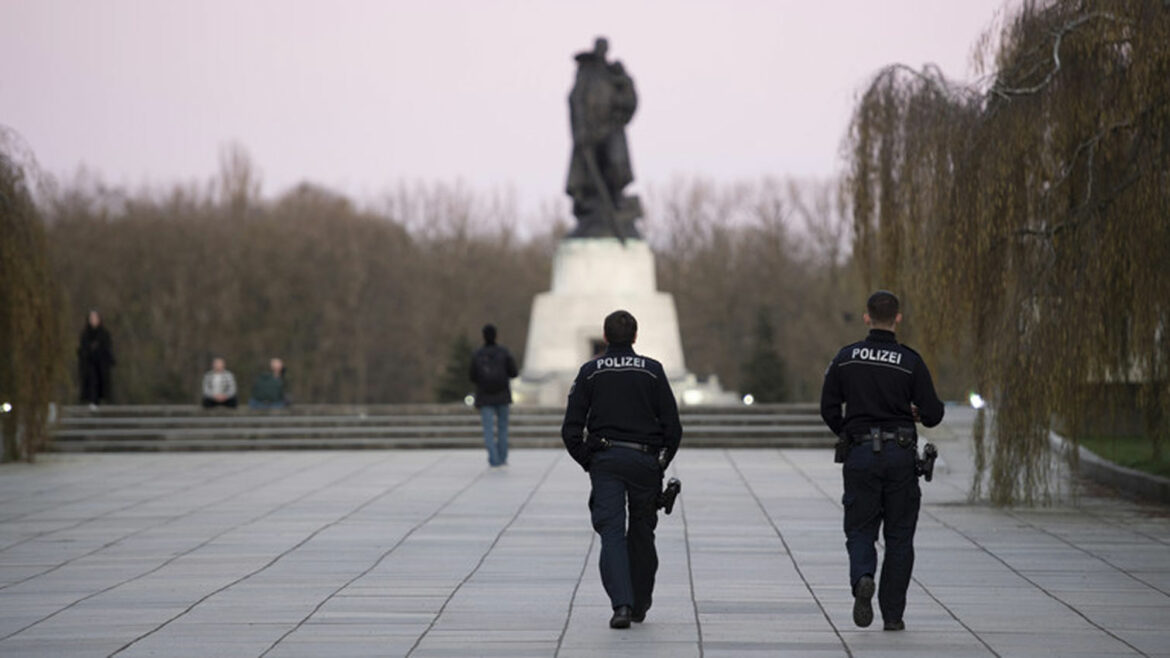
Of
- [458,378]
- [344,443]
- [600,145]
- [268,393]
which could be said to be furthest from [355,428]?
[458,378]

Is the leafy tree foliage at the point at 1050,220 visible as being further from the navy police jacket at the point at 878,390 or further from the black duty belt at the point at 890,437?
the black duty belt at the point at 890,437

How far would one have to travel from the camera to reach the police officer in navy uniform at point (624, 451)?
30.4 ft

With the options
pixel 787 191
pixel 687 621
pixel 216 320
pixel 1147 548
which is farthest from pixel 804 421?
pixel 787 191

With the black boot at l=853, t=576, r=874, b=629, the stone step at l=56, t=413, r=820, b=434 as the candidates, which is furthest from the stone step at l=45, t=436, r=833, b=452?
the black boot at l=853, t=576, r=874, b=629

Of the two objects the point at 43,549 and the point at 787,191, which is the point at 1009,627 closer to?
the point at 43,549

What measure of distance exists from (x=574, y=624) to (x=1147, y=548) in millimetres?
5555

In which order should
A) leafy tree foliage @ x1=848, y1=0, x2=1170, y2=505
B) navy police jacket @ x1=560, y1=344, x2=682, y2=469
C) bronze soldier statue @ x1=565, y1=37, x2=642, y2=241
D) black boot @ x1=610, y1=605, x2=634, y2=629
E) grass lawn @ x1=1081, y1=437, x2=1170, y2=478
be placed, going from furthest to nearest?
1. bronze soldier statue @ x1=565, y1=37, x2=642, y2=241
2. grass lawn @ x1=1081, y1=437, x2=1170, y2=478
3. leafy tree foliage @ x1=848, y1=0, x2=1170, y2=505
4. navy police jacket @ x1=560, y1=344, x2=682, y2=469
5. black boot @ x1=610, y1=605, x2=634, y2=629

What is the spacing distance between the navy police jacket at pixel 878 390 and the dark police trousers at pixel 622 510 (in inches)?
39.5

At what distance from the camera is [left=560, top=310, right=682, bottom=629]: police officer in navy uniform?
927 centimetres

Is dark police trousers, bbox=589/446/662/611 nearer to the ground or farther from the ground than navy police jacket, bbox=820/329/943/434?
nearer to the ground

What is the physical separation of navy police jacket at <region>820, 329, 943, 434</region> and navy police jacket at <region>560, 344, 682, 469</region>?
2.79 feet

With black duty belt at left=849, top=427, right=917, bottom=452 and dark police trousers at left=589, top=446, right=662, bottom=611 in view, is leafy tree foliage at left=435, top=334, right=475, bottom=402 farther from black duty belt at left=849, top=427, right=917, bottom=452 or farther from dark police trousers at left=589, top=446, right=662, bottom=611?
black duty belt at left=849, top=427, right=917, bottom=452

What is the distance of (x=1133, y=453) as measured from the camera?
21953 mm

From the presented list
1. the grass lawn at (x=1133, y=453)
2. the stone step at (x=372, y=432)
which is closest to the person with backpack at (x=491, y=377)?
the stone step at (x=372, y=432)
